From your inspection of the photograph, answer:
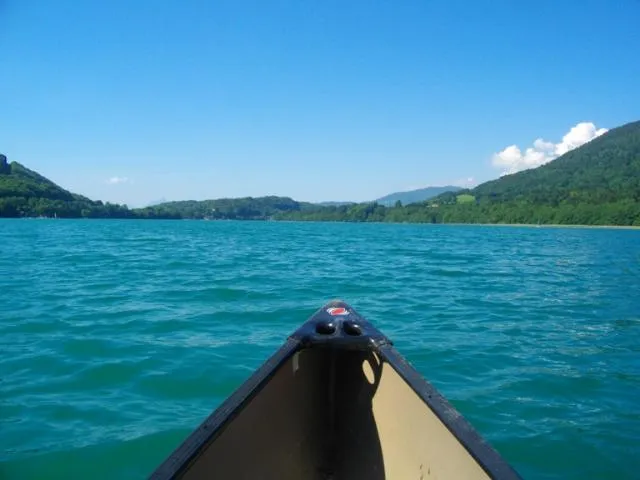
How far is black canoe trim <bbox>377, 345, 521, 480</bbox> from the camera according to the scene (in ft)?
8.66

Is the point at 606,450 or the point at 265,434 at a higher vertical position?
the point at 265,434

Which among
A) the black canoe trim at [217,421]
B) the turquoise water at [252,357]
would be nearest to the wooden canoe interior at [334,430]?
the black canoe trim at [217,421]

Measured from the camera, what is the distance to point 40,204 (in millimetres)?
133250

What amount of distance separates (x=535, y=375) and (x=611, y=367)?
1.64 meters

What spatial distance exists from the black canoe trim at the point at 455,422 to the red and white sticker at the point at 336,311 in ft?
2.43

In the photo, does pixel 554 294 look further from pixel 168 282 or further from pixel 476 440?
pixel 476 440

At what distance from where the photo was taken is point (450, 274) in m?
22.4

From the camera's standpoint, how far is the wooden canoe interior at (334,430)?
3.27m

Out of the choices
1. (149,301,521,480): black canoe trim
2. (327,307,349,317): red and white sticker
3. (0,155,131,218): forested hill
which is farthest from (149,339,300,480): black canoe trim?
(0,155,131,218): forested hill

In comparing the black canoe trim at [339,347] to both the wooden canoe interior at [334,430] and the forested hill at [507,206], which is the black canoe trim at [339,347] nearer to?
the wooden canoe interior at [334,430]

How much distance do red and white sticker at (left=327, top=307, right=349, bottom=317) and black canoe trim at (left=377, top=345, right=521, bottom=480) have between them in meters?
0.74

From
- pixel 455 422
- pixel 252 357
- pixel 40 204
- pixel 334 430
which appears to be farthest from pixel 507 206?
pixel 455 422

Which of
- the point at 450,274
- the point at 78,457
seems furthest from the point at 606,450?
the point at 450,274

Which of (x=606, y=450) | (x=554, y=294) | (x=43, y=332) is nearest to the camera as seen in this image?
(x=606, y=450)
